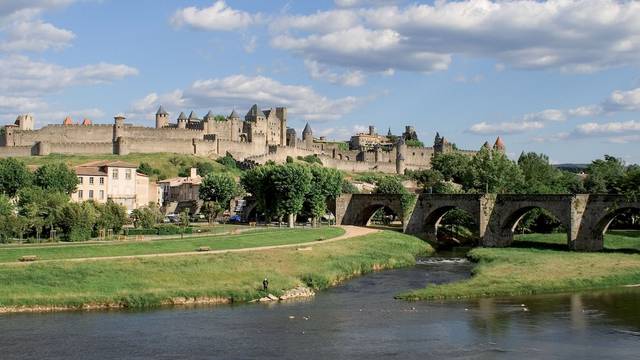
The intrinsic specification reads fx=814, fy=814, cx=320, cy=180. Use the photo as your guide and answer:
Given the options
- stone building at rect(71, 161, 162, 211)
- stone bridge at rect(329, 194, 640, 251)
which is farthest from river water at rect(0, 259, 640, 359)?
stone building at rect(71, 161, 162, 211)

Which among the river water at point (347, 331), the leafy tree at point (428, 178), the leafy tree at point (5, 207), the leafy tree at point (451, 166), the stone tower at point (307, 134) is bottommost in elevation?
the river water at point (347, 331)

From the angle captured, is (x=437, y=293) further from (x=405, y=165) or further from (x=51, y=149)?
(x=405, y=165)

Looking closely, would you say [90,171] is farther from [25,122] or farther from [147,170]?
[25,122]

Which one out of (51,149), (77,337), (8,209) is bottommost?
(77,337)

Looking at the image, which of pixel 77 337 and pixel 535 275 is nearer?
pixel 77 337

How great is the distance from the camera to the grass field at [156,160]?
415ft

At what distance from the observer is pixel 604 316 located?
3806cm

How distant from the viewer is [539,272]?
5159 cm

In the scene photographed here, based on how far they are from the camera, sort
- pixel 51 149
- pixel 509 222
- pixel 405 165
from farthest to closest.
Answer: pixel 405 165 → pixel 51 149 → pixel 509 222

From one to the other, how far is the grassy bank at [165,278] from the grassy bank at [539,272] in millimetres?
8197

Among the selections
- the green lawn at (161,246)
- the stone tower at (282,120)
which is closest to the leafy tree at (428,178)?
the stone tower at (282,120)

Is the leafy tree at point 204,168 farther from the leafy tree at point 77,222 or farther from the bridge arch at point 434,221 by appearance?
the leafy tree at point 77,222

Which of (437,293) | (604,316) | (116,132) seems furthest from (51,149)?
(604,316)

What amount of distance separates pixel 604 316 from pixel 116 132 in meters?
116
